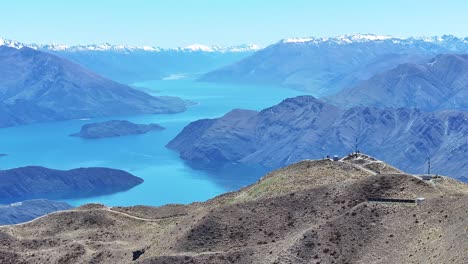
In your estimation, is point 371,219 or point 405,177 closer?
point 371,219

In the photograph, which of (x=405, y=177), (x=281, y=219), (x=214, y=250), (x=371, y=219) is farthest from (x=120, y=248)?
(x=405, y=177)

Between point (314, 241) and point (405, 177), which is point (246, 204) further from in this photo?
point (405, 177)

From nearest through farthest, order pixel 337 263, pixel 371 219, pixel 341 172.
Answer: pixel 337 263, pixel 371 219, pixel 341 172

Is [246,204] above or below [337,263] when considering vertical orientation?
above

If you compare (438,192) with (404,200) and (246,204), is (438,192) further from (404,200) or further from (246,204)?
(246,204)

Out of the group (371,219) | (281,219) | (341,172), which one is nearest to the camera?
(371,219)

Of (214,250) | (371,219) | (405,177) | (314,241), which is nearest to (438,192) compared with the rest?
(405,177)
